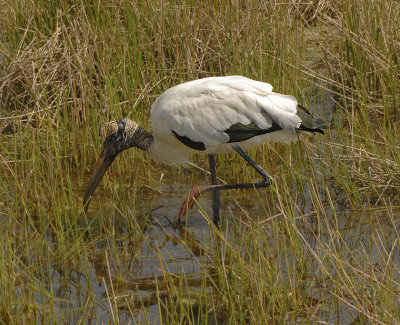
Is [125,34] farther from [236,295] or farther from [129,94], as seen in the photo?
[236,295]

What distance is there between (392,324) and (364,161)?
84.0 inches

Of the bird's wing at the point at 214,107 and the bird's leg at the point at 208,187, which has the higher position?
the bird's wing at the point at 214,107

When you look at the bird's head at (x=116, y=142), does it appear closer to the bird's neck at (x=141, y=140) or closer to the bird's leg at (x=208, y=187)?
the bird's neck at (x=141, y=140)

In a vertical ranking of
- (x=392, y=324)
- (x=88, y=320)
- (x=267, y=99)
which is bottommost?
(x=88, y=320)

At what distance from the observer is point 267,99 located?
15.8ft

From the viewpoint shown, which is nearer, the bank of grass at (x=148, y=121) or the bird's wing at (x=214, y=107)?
the bank of grass at (x=148, y=121)

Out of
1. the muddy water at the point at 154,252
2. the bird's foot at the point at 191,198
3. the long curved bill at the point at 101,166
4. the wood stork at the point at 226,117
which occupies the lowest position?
the muddy water at the point at 154,252

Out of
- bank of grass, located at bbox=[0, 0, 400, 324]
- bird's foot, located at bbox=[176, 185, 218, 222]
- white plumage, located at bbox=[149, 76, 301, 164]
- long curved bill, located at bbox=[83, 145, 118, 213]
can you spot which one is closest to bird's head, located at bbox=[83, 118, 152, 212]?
long curved bill, located at bbox=[83, 145, 118, 213]

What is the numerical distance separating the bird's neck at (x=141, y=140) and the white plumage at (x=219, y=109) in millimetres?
299

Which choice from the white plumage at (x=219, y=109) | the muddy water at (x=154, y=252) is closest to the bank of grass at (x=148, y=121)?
the muddy water at (x=154, y=252)

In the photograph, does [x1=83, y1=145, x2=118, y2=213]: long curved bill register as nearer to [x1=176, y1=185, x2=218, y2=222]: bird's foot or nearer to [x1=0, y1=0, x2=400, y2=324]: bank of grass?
[x1=0, y1=0, x2=400, y2=324]: bank of grass

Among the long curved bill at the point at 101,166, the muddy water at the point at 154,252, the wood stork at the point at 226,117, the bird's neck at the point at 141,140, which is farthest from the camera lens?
the bird's neck at the point at 141,140

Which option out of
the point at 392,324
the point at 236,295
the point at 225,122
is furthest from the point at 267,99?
the point at 392,324

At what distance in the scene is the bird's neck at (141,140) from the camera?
518cm
